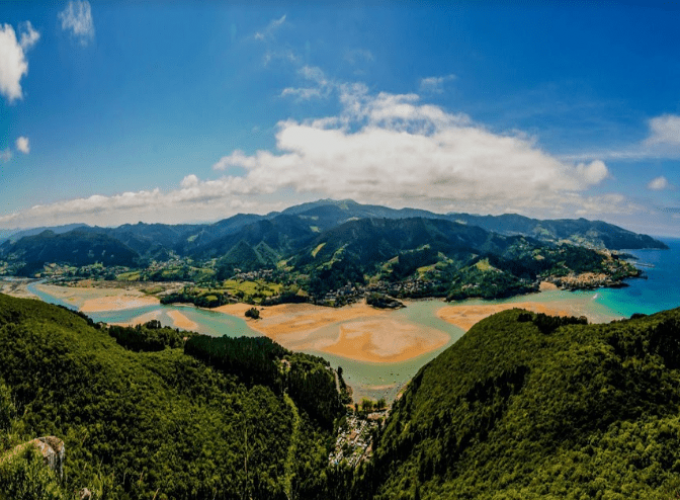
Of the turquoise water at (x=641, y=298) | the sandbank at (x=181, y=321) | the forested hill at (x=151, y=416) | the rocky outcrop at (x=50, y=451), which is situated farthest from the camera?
the turquoise water at (x=641, y=298)

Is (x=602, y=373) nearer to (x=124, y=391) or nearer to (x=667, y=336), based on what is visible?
(x=667, y=336)

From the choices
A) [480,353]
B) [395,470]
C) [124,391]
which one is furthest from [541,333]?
[124,391]

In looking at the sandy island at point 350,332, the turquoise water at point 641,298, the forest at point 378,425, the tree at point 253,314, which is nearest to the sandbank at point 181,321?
the sandy island at point 350,332

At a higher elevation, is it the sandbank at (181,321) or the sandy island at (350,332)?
the sandy island at (350,332)

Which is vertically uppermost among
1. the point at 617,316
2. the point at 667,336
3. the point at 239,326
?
the point at 667,336

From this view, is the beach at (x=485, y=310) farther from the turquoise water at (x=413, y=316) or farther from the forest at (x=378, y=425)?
the forest at (x=378, y=425)

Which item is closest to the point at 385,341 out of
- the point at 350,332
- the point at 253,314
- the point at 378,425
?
the point at 350,332

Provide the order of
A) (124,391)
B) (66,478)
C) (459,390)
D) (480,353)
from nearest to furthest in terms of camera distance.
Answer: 1. (66,478)
2. (124,391)
3. (459,390)
4. (480,353)
